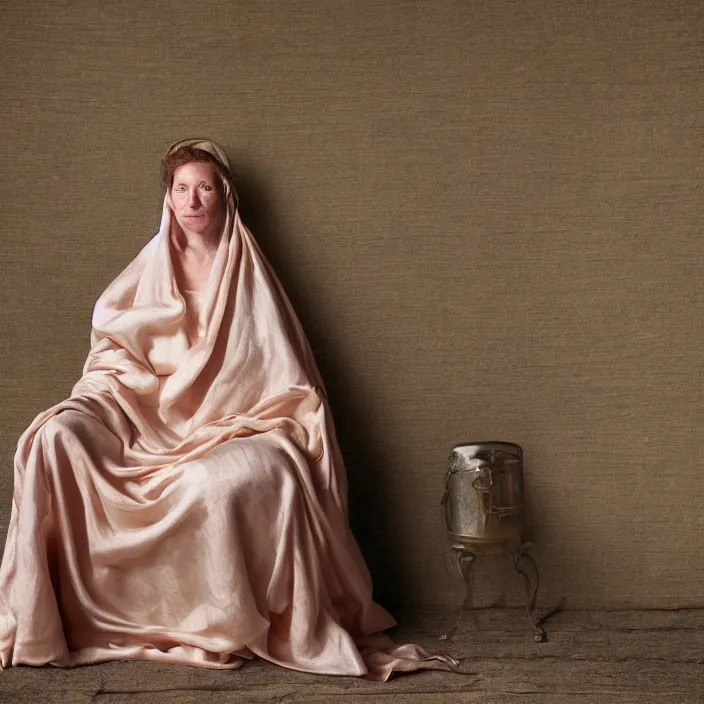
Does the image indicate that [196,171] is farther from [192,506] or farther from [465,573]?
[465,573]

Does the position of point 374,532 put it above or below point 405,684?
above

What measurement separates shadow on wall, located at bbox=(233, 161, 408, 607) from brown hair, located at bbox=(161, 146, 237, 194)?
23cm

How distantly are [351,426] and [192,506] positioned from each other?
40.9 inches

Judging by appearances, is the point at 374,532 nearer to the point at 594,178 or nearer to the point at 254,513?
the point at 254,513

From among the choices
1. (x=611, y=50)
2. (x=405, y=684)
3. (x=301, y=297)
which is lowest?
(x=405, y=684)

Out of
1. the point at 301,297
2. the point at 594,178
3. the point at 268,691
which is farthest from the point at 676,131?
the point at 268,691

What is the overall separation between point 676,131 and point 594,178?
0.37 meters

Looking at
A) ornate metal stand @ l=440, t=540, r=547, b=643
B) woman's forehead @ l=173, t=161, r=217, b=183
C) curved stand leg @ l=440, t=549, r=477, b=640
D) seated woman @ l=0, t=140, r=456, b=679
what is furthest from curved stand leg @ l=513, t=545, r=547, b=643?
woman's forehead @ l=173, t=161, r=217, b=183

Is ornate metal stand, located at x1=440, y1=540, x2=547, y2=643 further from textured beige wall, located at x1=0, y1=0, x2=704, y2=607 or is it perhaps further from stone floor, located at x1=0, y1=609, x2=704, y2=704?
textured beige wall, located at x1=0, y1=0, x2=704, y2=607

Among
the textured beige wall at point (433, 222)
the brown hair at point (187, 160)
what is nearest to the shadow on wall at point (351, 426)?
the textured beige wall at point (433, 222)

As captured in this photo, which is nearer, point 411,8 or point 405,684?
point 405,684

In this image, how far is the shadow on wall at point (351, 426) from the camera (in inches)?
152

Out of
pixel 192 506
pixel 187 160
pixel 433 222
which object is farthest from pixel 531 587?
pixel 187 160

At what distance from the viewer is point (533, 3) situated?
12.4ft
